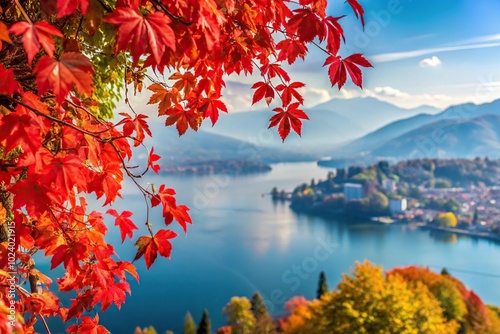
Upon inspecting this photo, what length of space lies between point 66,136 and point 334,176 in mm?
37715

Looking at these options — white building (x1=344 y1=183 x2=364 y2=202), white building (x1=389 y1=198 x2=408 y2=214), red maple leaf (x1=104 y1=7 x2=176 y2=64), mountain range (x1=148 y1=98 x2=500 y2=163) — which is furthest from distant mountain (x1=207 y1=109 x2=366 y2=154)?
red maple leaf (x1=104 y1=7 x2=176 y2=64)

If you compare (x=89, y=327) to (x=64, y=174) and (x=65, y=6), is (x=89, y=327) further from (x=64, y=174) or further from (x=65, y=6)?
(x=65, y=6)

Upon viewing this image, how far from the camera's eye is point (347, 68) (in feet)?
2.76

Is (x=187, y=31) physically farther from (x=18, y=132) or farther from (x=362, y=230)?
(x=362, y=230)

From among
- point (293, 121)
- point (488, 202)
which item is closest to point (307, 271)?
point (488, 202)

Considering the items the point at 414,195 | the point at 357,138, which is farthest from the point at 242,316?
the point at 357,138

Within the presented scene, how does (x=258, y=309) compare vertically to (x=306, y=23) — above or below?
below

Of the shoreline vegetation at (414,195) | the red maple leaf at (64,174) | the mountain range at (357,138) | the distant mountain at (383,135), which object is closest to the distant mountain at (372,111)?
the mountain range at (357,138)

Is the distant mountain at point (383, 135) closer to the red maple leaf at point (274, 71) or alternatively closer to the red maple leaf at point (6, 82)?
the red maple leaf at point (274, 71)

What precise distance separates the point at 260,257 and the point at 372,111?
3838cm

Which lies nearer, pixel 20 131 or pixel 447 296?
pixel 20 131

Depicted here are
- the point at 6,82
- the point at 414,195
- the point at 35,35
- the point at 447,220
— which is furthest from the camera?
the point at 414,195

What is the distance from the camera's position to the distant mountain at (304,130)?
158ft

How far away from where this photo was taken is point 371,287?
5.68 m
